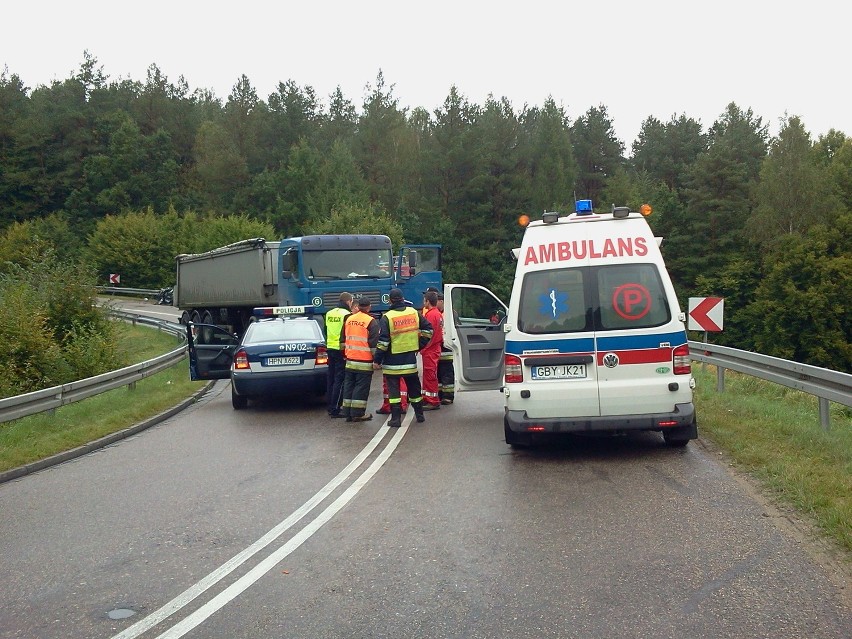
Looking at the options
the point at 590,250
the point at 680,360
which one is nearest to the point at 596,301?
the point at 590,250

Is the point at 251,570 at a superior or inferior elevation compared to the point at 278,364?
inferior

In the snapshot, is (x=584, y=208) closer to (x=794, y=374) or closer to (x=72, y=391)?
(x=794, y=374)

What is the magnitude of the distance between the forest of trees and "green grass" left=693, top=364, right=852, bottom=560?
36.3 meters

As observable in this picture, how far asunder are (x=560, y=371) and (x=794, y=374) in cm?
320

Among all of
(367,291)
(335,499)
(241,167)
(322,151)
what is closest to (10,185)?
(241,167)

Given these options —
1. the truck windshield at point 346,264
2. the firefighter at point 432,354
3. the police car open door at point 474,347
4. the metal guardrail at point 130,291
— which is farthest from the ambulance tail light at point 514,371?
the metal guardrail at point 130,291

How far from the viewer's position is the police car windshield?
47.1 feet

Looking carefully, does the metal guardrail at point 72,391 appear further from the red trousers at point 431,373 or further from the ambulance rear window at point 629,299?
the ambulance rear window at point 629,299

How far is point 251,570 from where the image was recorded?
222 inches

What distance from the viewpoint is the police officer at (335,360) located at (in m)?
13.2

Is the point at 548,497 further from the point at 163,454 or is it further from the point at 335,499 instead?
the point at 163,454

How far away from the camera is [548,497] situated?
7379 millimetres

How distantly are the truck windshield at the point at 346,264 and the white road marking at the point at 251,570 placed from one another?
38.8 feet

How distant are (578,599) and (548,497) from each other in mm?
2476
